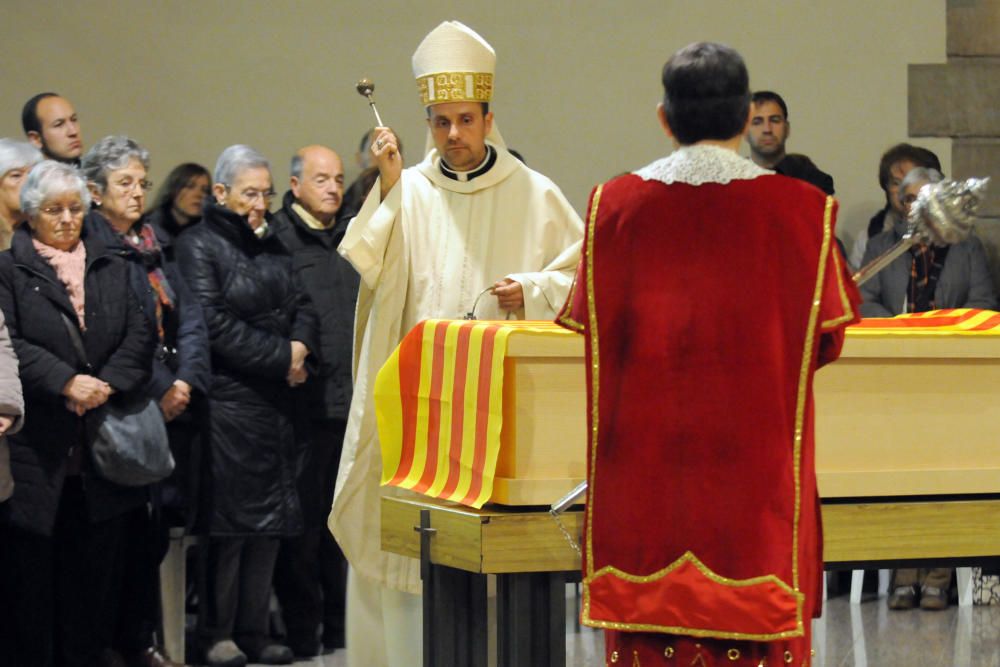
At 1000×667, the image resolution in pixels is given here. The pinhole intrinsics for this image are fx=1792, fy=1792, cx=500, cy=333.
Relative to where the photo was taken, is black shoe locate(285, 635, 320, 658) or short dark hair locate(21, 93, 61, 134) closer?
black shoe locate(285, 635, 320, 658)

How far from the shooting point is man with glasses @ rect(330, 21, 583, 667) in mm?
5027

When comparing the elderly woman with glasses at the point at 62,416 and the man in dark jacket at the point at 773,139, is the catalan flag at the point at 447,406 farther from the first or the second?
the man in dark jacket at the point at 773,139

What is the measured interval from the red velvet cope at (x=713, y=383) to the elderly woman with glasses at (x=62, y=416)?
8.45ft

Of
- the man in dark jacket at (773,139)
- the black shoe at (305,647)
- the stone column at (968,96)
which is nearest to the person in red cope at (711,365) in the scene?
the black shoe at (305,647)

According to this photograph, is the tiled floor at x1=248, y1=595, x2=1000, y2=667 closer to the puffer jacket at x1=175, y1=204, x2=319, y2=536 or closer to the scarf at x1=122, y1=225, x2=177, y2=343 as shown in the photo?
the puffer jacket at x1=175, y1=204, x2=319, y2=536

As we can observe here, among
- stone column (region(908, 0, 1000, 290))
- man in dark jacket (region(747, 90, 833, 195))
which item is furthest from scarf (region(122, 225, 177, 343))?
stone column (region(908, 0, 1000, 290))

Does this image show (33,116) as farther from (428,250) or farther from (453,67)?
(453,67)

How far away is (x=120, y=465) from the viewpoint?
5492mm

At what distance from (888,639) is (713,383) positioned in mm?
3795

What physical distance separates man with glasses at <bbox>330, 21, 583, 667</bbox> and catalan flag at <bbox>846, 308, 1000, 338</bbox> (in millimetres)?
947

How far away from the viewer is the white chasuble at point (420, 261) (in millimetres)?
5043

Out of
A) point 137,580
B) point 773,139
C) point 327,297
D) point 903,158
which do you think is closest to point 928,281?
point 903,158

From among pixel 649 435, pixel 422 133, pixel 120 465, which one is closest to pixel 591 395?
pixel 649 435

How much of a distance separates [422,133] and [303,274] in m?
2.04
